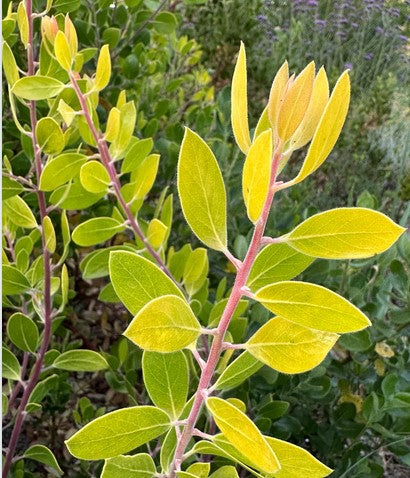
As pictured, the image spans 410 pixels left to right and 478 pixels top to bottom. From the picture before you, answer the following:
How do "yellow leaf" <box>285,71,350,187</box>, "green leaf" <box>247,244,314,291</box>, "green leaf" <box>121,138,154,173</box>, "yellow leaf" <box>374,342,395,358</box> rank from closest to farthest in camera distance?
"yellow leaf" <box>285,71,350,187</box> → "green leaf" <box>247,244,314,291</box> → "green leaf" <box>121,138,154,173</box> → "yellow leaf" <box>374,342,395,358</box>

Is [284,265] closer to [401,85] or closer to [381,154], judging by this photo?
[381,154]

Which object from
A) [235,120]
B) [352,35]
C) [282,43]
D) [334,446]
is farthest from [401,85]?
[235,120]

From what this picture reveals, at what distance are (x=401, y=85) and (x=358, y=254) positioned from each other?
501 centimetres

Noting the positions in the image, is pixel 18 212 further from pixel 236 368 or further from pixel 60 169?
pixel 236 368

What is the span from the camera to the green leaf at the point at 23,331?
88 centimetres

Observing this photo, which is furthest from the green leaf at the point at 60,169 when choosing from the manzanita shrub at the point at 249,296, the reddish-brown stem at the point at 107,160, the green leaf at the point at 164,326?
the green leaf at the point at 164,326

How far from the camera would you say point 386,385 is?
1055mm

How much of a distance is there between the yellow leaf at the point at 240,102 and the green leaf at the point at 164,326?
0.37 feet

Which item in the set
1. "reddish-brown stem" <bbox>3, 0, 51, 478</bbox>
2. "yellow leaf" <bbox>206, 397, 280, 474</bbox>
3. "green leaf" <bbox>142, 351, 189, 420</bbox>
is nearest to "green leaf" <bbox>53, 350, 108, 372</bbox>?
"reddish-brown stem" <bbox>3, 0, 51, 478</bbox>

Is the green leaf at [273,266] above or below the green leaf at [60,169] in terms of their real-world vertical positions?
above

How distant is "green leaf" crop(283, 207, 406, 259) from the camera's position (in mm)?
421

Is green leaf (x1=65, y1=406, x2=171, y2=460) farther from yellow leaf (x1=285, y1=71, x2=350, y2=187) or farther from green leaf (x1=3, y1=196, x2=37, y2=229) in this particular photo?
green leaf (x1=3, y1=196, x2=37, y2=229)

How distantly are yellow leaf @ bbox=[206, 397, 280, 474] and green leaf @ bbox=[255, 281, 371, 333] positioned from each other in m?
0.07

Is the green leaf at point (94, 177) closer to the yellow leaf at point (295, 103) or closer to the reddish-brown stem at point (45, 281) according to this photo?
the reddish-brown stem at point (45, 281)
